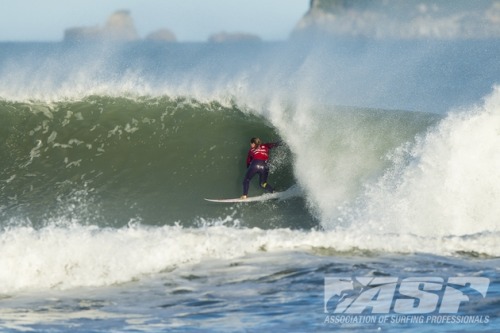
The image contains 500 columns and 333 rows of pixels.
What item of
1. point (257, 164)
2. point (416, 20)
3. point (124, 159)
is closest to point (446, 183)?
point (257, 164)

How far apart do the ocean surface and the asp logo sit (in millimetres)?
28

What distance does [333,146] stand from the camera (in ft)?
51.6

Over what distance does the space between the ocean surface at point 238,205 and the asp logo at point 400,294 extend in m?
0.03

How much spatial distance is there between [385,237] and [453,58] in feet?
151

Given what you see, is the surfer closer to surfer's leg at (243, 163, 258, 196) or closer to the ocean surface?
surfer's leg at (243, 163, 258, 196)

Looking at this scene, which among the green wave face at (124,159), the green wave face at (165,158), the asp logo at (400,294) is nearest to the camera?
the asp logo at (400,294)

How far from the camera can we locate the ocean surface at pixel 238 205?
8391 millimetres

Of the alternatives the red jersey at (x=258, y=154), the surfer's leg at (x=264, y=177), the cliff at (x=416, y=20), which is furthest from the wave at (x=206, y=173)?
the cliff at (x=416, y=20)

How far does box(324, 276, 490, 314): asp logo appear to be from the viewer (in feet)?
26.7

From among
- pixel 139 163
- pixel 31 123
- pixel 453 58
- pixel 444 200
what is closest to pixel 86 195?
pixel 139 163

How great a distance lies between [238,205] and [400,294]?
6505mm

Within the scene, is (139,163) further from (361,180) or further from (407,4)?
(407,4)

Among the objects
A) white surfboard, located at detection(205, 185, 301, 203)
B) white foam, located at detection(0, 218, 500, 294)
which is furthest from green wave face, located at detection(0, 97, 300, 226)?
white foam, located at detection(0, 218, 500, 294)

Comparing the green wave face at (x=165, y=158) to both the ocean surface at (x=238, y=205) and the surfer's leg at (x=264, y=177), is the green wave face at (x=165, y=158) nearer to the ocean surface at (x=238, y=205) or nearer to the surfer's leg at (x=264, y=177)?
the ocean surface at (x=238, y=205)
